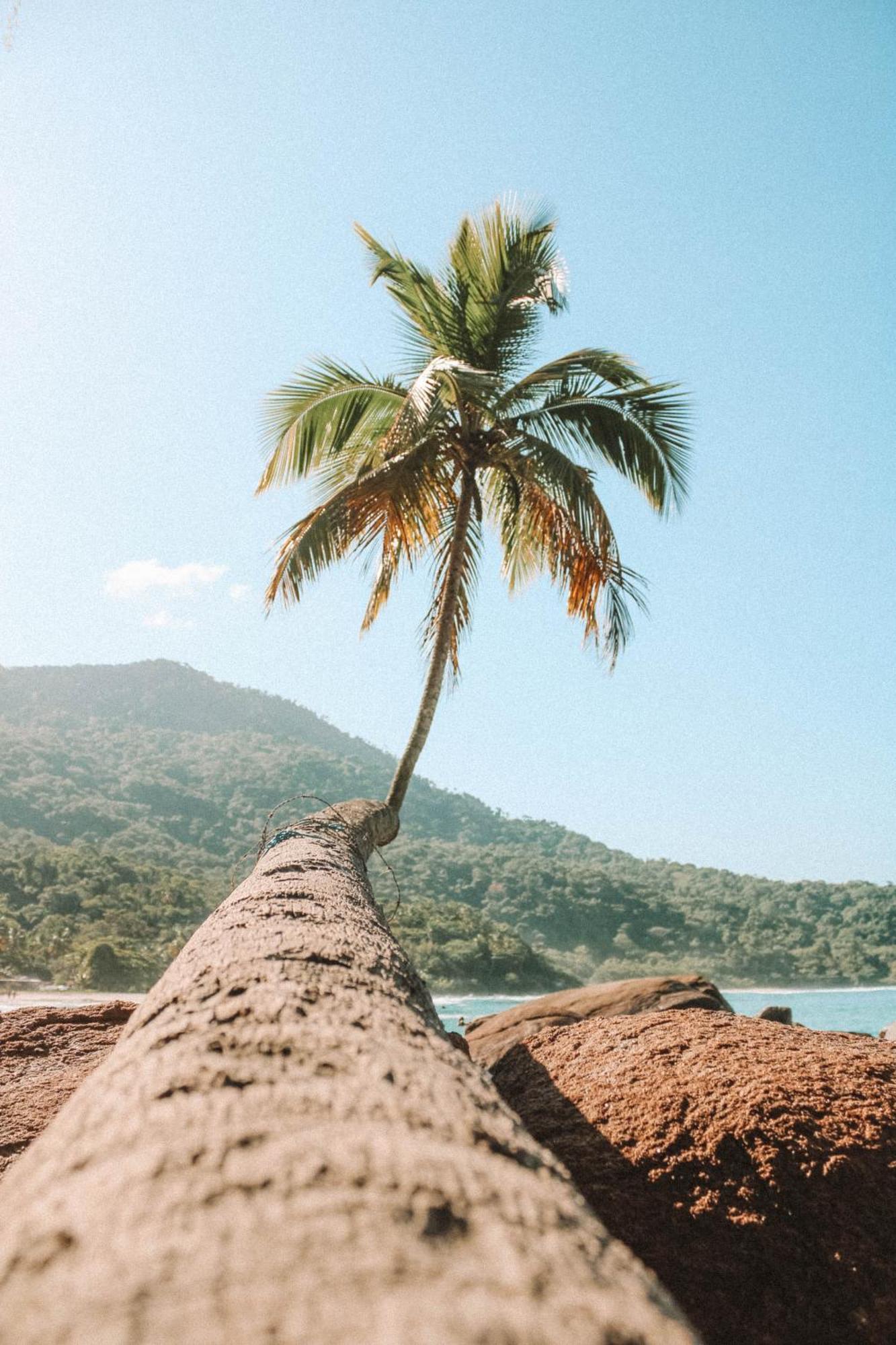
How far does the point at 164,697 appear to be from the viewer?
4328 inches

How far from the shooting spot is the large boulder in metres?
4.38

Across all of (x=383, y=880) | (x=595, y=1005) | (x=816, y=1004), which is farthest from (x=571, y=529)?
(x=383, y=880)

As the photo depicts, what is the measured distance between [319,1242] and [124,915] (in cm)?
3960

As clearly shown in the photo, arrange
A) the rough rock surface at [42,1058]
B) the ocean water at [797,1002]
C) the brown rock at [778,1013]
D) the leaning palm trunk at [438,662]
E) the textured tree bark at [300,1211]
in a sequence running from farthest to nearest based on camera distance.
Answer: the ocean water at [797,1002]
the leaning palm trunk at [438,662]
the brown rock at [778,1013]
the rough rock surface at [42,1058]
the textured tree bark at [300,1211]

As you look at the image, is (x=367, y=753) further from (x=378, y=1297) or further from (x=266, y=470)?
(x=378, y=1297)

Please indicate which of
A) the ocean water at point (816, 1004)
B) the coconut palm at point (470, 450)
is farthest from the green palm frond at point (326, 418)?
the ocean water at point (816, 1004)

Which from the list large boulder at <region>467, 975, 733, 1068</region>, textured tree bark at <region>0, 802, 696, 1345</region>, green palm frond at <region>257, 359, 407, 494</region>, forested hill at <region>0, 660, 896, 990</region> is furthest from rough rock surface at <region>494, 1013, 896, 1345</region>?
forested hill at <region>0, 660, 896, 990</region>

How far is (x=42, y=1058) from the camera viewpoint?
3422mm

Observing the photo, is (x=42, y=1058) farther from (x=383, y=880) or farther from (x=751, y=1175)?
(x=383, y=880)

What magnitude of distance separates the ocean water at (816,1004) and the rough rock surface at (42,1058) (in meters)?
21.7

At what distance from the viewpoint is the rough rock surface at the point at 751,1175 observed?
5.21ft

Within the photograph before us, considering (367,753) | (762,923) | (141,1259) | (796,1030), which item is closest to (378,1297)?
(141,1259)

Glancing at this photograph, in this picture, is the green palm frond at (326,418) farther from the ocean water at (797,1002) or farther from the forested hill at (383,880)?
the ocean water at (797,1002)

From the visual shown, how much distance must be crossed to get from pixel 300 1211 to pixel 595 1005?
462 centimetres
